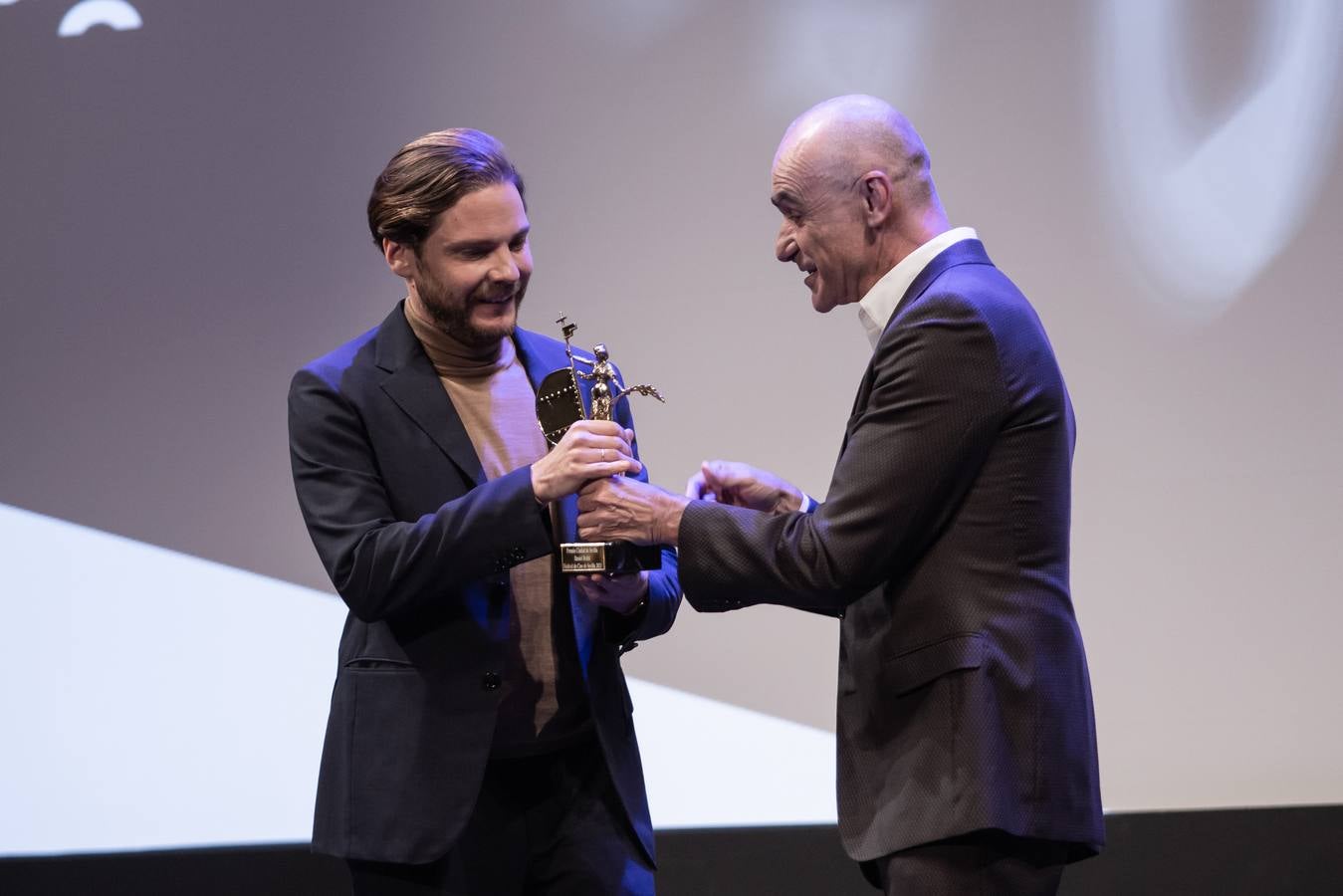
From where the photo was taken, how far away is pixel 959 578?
1758mm

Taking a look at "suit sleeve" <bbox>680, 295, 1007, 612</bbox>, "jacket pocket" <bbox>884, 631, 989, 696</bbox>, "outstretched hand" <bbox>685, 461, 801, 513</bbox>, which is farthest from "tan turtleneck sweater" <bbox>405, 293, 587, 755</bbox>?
"jacket pocket" <bbox>884, 631, 989, 696</bbox>

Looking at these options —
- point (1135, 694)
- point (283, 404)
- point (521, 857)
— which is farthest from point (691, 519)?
point (1135, 694)

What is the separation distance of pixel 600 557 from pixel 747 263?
178cm

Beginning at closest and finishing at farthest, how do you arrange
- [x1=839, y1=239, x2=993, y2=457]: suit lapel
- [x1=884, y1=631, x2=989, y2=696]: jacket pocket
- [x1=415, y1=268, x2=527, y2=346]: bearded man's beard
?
[x1=884, y1=631, x2=989, y2=696]: jacket pocket, [x1=839, y1=239, x2=993, y2=457]: suit lapel, [x1=415, y1=268, x2=527, y2=346]: bearded man's beard

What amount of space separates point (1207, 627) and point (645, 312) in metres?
1.72

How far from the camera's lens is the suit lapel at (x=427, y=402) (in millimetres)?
2027

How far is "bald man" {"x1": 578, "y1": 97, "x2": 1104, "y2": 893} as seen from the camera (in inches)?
68.1

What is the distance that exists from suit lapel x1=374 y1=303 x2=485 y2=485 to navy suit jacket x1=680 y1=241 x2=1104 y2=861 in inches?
19.5

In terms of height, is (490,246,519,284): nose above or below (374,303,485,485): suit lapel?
above

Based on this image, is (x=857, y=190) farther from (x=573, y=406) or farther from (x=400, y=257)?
(x=400, y=257)

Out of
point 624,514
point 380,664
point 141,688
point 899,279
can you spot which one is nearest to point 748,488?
point 624,514

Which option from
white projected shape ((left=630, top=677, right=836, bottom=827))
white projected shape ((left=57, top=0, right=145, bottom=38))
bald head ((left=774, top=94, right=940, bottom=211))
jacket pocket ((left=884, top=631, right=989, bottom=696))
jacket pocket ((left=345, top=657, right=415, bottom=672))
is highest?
white projected shape ((left=57, top=0, right=145, bottom=38))

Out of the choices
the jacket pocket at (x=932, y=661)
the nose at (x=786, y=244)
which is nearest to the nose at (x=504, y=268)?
the nose at (x=786, y=244)

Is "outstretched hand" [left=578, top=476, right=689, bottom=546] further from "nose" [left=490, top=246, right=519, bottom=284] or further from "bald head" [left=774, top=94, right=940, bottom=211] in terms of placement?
"bald head" [left=774, top=94, right=940, bottom=211]
